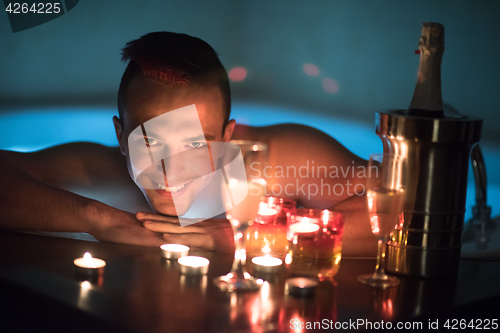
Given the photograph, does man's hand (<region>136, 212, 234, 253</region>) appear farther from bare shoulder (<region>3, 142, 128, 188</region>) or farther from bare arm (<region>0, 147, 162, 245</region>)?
bare shoulder (<region>3, 142, 128, 188</region>)

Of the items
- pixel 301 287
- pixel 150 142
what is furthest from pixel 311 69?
pixel 301 287

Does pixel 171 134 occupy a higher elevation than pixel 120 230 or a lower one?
higher

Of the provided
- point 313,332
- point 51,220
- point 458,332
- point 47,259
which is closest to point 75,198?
point 51,220

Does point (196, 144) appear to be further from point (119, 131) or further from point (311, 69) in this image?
point (311, 69)

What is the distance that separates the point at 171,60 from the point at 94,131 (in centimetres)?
35

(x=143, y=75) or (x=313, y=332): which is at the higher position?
(x=143, y=75)

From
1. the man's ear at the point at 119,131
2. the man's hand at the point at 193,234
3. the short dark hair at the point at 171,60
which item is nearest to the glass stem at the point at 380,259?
the man's hand at the point at 193,234

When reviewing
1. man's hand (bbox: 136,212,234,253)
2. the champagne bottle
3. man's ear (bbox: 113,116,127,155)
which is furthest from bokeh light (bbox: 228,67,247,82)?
the champagne bottle

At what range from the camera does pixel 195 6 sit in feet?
4.72

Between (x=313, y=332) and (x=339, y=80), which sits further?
(x=339, y=80)

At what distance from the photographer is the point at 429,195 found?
78 cm

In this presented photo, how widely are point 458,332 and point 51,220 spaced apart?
3.00ft

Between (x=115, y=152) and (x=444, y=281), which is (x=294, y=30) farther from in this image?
(x=444, y=281)

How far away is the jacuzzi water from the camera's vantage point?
137 cm
